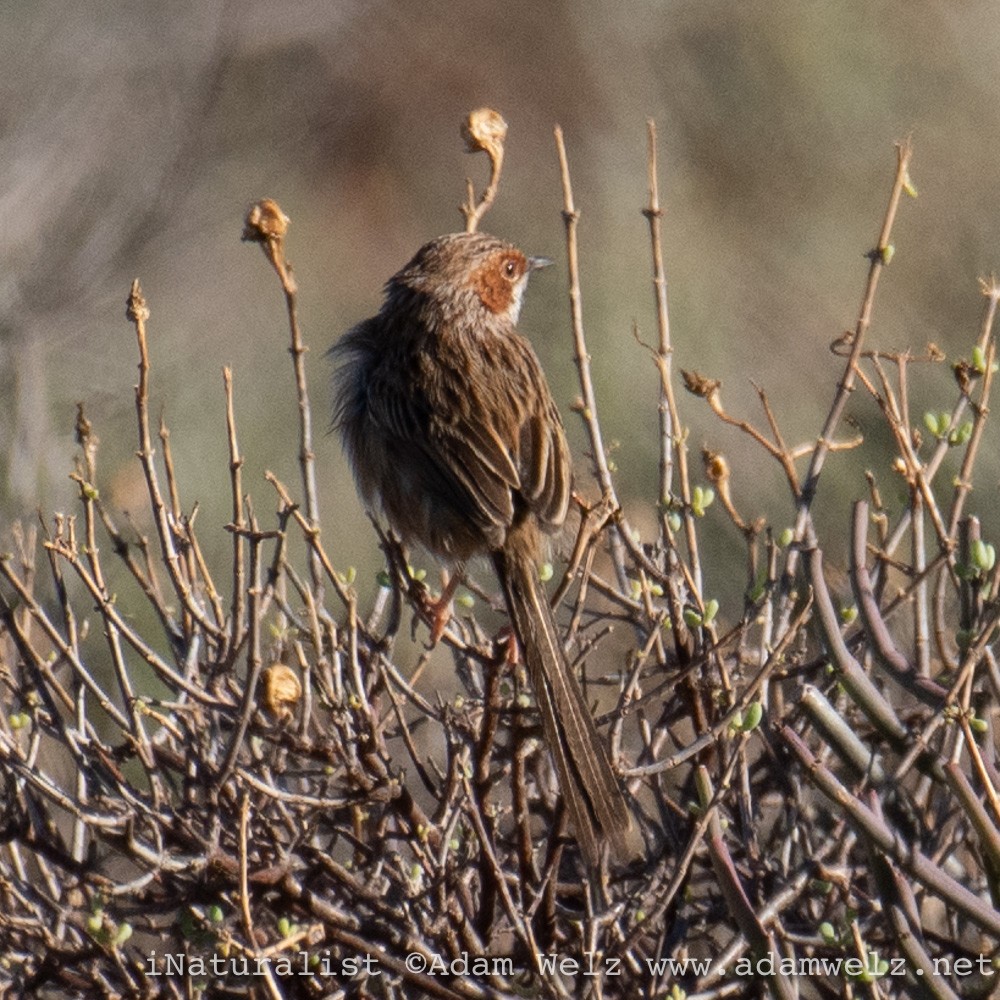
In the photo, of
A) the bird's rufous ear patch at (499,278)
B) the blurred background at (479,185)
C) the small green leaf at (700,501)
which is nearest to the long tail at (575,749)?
the small green leaf at (700,501)

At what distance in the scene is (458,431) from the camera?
5352 millimetres

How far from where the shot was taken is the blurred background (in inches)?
446

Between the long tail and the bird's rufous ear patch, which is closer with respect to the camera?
the long tail

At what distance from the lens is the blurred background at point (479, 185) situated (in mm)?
11336

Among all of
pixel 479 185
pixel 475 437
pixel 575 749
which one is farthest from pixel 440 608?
pixel 479 185

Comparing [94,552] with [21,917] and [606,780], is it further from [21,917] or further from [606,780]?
[606,780]

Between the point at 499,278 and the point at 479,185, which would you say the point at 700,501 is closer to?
the point at 499,278

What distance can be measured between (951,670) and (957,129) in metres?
10.6

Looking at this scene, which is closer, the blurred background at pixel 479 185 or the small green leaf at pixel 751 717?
the small green leaf at pixel 751 717

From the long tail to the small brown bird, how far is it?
0.10ft

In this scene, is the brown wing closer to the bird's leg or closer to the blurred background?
the bird's leg

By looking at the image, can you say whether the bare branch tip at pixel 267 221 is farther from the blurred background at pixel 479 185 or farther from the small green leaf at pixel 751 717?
the blurred background at pixel 479 185

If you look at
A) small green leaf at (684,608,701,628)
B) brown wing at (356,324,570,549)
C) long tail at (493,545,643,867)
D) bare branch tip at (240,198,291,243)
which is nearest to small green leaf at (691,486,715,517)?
small green leaf at (684,608,701,628)

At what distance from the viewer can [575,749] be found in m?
3.88
